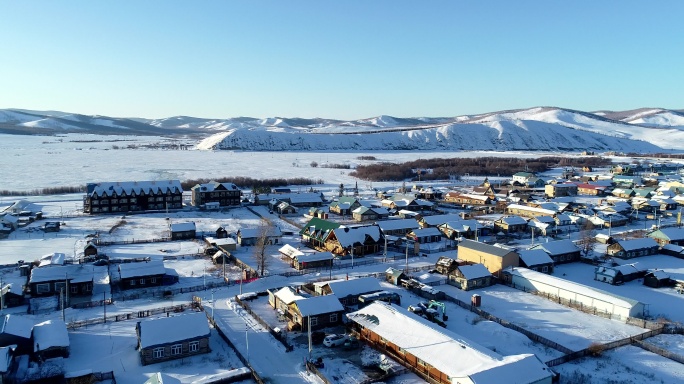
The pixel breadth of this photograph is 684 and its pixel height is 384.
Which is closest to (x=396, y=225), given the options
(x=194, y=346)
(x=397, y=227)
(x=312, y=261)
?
(x=397, y=227)

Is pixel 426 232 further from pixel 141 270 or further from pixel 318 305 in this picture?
pixel 141 270

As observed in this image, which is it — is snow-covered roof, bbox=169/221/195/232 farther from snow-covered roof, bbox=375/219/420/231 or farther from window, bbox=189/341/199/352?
window, bbox=189/341/199/352

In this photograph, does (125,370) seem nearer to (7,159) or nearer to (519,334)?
(519,334)

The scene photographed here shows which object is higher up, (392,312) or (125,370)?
(392,312)

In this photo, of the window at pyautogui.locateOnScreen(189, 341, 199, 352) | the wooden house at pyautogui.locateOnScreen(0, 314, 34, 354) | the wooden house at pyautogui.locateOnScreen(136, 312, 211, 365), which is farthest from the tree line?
the wooden house at pyautogui.locateOnScreen(0, 314, 34, 354)

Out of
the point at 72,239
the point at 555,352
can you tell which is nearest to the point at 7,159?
the point at 72,239

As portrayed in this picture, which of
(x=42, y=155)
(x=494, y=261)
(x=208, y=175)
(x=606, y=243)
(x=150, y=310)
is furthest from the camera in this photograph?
(x=42, y=155)
